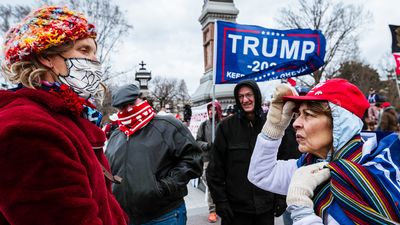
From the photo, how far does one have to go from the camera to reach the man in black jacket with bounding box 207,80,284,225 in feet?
11.3

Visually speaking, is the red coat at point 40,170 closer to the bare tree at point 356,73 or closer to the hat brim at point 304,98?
the hat brim at point 304,98

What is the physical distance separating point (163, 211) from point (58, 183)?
1950 millimetres

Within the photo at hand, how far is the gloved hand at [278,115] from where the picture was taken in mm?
2268

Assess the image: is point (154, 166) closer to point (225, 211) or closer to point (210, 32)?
point (225, 211)

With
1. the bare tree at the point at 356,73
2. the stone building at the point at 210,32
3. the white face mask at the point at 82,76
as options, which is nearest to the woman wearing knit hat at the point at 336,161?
the white face mask at the point at 82,76

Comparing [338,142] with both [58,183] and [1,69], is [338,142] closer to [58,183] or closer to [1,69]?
[58,183]

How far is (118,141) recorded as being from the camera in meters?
3.37

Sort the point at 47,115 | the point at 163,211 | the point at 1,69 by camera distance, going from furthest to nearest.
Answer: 1. the point at 163,211
2. the point at 1,69
3. the point at 47,115

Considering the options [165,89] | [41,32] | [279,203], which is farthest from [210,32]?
[165,89]

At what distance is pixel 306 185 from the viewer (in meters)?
1.63

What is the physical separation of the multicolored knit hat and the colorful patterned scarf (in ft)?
4.68

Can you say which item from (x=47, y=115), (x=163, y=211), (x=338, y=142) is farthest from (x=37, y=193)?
(x=163, y=211)

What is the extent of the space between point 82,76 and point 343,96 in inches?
55.4

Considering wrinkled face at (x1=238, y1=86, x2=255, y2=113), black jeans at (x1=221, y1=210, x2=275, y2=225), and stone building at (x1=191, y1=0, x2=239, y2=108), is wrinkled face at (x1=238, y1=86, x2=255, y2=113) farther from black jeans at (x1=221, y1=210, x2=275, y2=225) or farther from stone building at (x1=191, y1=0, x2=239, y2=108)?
stone building at (x1=191, y1=0, x2=239, y2=108)
